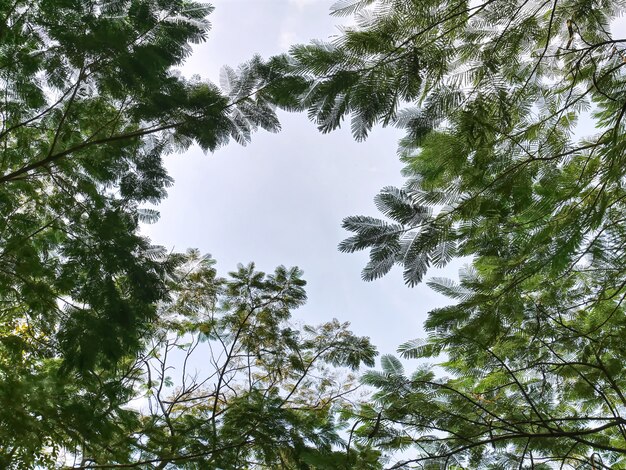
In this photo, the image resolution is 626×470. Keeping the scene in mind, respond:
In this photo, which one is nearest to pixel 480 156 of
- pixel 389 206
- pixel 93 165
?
pixel 389 206

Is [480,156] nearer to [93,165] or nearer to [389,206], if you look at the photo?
[389,206]

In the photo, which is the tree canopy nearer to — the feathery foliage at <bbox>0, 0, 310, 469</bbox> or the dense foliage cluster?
the dense foliage cluster

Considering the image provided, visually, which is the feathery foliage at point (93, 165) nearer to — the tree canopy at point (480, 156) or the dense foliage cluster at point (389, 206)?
the dense foliage cluster at point (389, 206)

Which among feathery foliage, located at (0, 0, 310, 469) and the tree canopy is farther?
feathery foliage, located at (0, 0, 310, 469)

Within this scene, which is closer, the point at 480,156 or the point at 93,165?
the point at 480,156

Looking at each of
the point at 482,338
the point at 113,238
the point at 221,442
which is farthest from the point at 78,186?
the point at 482,338

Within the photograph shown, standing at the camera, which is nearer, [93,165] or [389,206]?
[389,206]

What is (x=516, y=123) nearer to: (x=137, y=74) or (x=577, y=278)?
(x=577, y=278)

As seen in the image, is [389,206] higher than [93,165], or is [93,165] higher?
[93,165]

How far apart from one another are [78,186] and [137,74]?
4.20 ft

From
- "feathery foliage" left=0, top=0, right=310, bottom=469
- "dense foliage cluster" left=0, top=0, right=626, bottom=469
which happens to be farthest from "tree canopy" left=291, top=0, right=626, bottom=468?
"feathery foliage" left=0, top=0, right=310, bottom=469

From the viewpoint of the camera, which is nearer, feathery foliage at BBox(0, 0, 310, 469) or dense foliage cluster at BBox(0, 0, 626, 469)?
dense foliage cluster at BBox(0, 0, 626, 469)

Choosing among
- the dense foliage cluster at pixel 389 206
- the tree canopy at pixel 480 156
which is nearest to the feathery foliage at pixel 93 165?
the dense foliage cluster at pixel 389 206

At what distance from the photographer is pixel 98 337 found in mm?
3168
